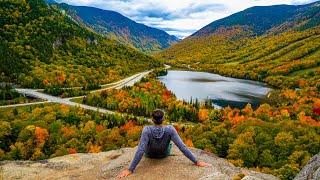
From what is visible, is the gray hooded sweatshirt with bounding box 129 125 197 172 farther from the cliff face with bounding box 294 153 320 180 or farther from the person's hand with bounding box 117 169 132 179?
the cliff face with bounding box 294 153 320 180

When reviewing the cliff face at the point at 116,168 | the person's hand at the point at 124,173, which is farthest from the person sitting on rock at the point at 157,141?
the cliff face at the point at 116,168

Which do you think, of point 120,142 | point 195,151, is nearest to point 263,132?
point 120,142

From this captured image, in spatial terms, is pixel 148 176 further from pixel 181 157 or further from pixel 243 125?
pixel 243 125

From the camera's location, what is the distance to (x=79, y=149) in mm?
136375

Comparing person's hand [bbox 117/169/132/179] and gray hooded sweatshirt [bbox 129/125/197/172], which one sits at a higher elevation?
gray hooded sweatshirt [bbox 129/125/197/172]

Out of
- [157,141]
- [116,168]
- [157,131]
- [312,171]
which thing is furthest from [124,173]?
[312,171]

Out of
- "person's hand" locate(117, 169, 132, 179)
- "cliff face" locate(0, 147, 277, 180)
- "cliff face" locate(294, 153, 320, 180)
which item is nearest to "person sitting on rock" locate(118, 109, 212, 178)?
"person's hand" locate(117, 169, 132, 179)

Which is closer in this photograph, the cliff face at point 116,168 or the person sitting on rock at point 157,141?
the cliff face at point 116,168

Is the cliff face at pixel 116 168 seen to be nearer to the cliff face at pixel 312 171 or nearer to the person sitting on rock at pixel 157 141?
the person sitting on rock at pixel 157 141

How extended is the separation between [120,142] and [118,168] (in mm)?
117158

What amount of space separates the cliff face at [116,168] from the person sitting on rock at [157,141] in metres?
0.49

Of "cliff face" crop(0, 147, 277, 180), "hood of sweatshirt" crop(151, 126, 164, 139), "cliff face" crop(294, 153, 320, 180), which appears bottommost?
"cliff face" crop(0, 147, 277, 180)

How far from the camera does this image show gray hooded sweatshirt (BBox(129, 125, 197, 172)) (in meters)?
23.9

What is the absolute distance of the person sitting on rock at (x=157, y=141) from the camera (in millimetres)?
23781
